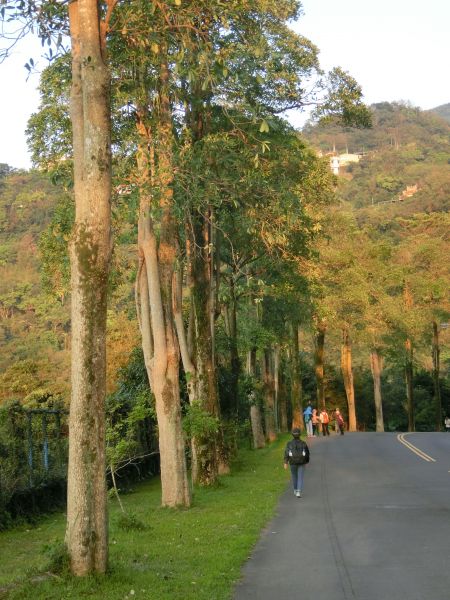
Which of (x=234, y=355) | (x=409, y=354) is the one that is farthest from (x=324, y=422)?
(x=234, y=355)

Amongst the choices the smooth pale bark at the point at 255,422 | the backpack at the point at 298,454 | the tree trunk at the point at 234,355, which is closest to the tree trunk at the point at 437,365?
the smooth pale bark at the point at 255,422

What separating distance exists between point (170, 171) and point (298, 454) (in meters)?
7.91

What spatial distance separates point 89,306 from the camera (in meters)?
9.55

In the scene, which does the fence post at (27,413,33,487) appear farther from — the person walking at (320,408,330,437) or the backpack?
the person walking at (320,408,330,437)

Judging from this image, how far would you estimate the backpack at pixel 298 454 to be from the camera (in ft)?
62.6

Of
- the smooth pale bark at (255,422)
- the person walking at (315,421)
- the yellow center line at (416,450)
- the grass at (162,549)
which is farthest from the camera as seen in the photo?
the person walking at (315,421)

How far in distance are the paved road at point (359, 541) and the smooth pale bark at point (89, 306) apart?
1836 millimetres

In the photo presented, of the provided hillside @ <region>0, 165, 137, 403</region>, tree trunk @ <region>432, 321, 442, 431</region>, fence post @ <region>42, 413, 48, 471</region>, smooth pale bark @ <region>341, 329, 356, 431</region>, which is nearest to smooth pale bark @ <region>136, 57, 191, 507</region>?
hillside @ <region>0, 165, 137, 403</region>

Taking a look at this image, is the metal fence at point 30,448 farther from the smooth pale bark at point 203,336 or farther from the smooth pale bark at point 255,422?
the smooth pale bark at point 255,422

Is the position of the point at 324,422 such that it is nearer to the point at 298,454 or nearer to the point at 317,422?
the point at 317,422

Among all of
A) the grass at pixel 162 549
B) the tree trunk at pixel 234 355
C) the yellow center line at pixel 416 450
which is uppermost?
the tree trunk at pixel 234 355

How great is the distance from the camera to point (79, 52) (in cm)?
1023

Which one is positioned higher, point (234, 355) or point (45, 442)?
point (234, 355)

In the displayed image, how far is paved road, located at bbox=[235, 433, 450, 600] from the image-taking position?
9291 millimetres
